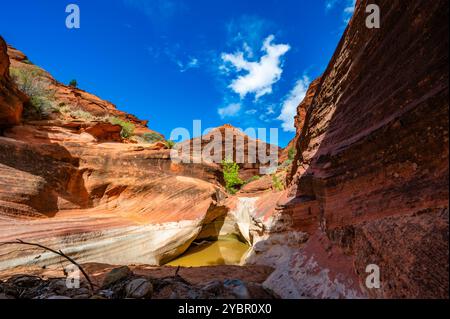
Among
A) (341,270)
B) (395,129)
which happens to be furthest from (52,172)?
(395,129)

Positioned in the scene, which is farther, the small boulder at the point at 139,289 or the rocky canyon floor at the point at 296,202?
the small boulder at the point at 139,289

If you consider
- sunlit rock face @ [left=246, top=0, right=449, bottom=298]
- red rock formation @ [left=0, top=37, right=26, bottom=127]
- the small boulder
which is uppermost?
red rock formation @ [left=0, top=37, right=26, bottom=127]

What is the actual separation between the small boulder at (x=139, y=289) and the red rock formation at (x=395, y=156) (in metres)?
2.29

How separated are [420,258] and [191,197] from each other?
24.9 feet

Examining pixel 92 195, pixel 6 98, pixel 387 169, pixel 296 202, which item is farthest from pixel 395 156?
pixel 6 98

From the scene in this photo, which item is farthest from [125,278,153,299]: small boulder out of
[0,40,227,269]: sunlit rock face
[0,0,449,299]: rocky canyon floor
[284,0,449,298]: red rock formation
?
[0,40,227,269]: sunlit rock face

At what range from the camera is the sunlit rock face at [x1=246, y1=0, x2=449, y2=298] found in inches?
65.5

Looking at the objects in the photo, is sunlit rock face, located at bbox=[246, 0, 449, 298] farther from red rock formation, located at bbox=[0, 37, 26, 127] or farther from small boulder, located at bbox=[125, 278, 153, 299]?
red rock formation, located at bbox=[0, 37, 26, 127]

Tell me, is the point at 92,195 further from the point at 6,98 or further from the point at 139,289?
the point at 139,289

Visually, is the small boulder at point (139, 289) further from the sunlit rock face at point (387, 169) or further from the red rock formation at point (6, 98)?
the red rock formation at point (6, 98)

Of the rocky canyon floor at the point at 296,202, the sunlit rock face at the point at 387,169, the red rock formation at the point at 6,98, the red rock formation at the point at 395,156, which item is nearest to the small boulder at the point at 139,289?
the rocky canyon floor at the point at 296,202

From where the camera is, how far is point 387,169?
228 cm

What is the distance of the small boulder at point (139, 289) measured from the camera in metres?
2.28

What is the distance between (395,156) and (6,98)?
10915 millimetres
